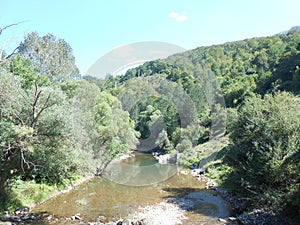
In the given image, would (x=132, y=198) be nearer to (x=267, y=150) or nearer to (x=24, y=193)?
(x=24, y=193)

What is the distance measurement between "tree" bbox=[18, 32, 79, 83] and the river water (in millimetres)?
24510

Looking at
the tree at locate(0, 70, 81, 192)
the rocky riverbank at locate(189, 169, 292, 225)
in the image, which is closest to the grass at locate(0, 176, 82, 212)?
the tree at locate(0, 70, 81, 192)

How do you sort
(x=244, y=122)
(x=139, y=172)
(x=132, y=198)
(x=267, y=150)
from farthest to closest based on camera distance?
(x=139, y=172) → (x=132, y=198) → (x=244, y=122) → (x=267, y=150)

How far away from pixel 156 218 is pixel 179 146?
83.6 ft

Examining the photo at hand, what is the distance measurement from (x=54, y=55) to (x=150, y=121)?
2091 cm

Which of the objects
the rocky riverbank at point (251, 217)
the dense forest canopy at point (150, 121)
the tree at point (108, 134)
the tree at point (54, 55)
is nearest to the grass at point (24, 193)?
the dense forest canopy at point (150, 121)

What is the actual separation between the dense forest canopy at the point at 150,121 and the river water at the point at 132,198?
6.59ft

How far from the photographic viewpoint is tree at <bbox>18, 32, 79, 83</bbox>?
149 feet

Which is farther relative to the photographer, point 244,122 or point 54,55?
point 54,55

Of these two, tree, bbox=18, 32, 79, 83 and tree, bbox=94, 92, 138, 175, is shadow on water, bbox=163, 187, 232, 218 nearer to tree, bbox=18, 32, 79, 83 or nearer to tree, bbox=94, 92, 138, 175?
tree, bbox=94, 92, 138, 175

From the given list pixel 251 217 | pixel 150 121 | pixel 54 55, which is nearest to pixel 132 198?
pixel 251 217

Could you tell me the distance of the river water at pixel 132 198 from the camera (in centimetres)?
1659

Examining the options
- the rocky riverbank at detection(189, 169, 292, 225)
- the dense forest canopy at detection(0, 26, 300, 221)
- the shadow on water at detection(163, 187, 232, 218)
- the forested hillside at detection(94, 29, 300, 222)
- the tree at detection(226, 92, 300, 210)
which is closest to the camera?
the dense forest canopy at detection(0, 26, 300, 221)

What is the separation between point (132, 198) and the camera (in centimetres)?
2039
